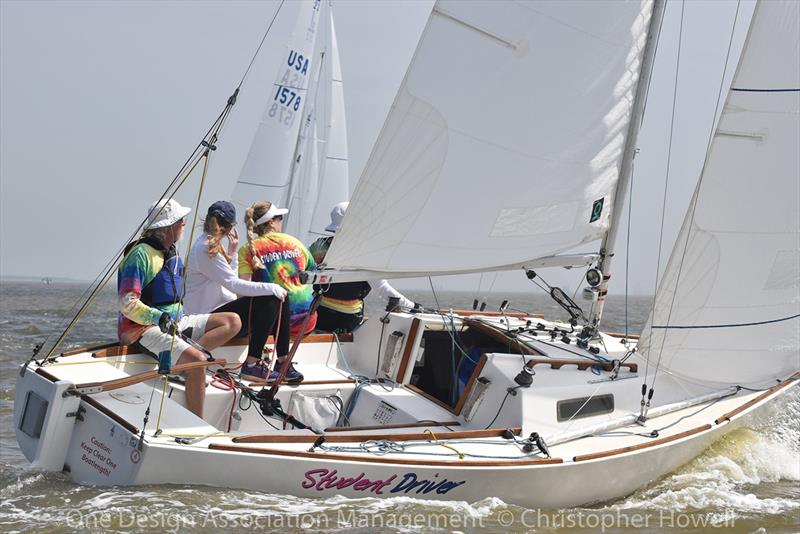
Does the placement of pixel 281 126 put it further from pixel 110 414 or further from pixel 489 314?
pixel 110 414

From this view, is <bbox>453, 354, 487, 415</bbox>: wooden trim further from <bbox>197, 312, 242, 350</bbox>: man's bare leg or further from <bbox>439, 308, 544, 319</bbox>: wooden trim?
<bbox>197, 312, 242, 350</bbox>: man's bare leg

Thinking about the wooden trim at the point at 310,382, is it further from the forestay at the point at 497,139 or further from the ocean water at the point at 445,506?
the ocean water at the point at 445,506

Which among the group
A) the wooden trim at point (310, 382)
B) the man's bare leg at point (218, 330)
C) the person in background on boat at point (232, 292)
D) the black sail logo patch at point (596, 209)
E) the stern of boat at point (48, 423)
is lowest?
the stern of boat at point (48, 423)

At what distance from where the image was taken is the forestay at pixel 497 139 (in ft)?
15.7

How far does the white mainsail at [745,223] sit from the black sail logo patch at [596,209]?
1.77ft

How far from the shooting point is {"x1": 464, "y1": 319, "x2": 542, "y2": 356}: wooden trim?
536cm

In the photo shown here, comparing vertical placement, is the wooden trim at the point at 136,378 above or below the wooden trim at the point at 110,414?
above

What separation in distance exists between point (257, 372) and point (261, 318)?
36cm

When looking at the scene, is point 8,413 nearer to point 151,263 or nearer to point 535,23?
point 151,263

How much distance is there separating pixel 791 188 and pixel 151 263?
155 inches

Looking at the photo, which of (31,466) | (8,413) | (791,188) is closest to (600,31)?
(791,188)

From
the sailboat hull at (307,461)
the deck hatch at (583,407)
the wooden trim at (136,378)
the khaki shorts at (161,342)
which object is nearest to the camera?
the sailboat hull at (307,461)

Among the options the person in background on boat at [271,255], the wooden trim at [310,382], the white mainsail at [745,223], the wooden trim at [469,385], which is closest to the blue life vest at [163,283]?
the person in background on boat at [271,255]

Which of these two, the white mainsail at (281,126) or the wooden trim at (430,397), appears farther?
the white mainsail at (281,126)
